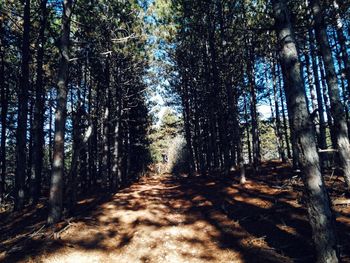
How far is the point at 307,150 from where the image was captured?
549 centimetres

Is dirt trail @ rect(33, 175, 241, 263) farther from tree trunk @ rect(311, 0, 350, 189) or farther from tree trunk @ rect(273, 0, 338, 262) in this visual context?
tree trunk @ rect(311, 0, 350, 189)

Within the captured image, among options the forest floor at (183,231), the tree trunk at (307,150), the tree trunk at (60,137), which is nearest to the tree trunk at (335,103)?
the forest floor at (183,231)

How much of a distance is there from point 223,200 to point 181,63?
480 inches

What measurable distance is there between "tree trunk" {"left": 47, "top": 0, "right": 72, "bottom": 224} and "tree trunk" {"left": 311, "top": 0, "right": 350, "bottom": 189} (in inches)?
315

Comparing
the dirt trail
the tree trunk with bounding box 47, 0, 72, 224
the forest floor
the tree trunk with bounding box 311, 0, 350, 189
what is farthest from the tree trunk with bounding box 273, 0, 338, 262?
the tree trunk with bounding box 47, 0, 72, 224

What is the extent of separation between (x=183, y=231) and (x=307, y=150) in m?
Result: 4.57

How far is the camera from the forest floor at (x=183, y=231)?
6.74m

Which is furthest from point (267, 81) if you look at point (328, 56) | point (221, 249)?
point (221, 249)

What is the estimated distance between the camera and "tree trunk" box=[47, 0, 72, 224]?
862 cm

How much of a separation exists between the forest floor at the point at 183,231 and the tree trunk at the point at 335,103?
3.00ft

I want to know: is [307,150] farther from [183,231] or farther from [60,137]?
[60,137]

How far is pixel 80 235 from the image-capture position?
26.0 feet

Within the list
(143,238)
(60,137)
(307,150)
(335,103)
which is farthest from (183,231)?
(335,103)

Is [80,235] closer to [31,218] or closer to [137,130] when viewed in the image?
[31,218]
